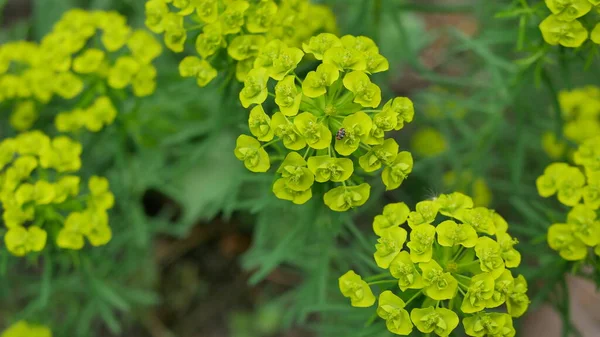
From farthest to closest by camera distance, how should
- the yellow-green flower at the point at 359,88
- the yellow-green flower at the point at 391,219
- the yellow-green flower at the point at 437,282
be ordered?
the yellow-green flower at the point at 391,219 < the yellow-green flower at the point at 359,88 < the yellow-green flower at the point at 437,282

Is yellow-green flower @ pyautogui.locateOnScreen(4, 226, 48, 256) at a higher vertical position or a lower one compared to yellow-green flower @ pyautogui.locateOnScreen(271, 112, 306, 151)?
lower

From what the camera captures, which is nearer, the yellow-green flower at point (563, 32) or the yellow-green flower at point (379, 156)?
the yellow-green flower at point (379, 156)

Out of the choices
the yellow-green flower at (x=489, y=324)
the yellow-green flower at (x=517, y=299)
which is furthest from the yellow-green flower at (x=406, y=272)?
the yellow-green flower at (x=517, y=299)

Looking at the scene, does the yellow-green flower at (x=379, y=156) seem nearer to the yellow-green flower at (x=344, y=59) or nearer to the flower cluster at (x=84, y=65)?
the yellow-green flower at (x=344, y=59)

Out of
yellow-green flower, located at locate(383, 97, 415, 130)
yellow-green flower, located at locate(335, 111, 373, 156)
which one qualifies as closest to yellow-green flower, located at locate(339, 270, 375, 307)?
yellow-green flower, located at locate(335, 111, 373, 156)

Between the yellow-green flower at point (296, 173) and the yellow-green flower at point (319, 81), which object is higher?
the yellow-green flower at point (319, 81)

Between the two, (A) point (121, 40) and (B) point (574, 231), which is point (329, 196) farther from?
(A) point (121, 40)

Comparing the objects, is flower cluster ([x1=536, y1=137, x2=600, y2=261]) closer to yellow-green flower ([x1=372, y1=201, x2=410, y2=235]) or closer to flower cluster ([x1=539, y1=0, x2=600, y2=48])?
flower cluster ([x1=539, y1=0, x2=600, y2=48])
